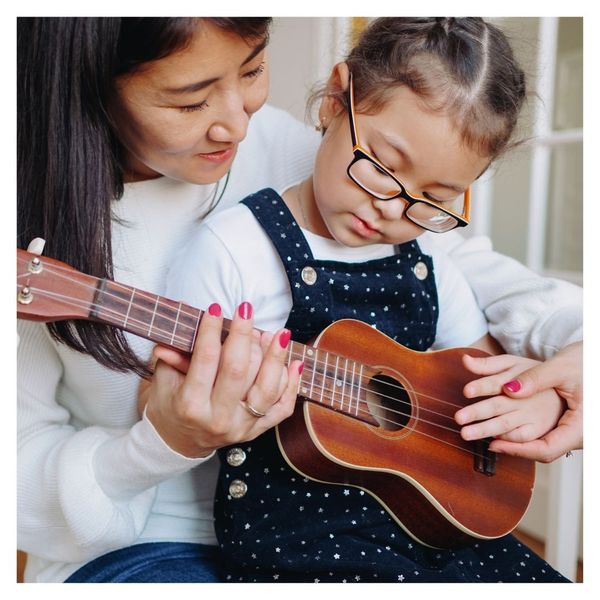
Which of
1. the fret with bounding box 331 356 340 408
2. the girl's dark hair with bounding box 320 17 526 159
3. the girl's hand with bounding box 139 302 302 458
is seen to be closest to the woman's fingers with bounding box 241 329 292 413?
the girl's hand with bounding box 139 302 302 458

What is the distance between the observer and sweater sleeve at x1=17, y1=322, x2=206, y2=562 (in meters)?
0.75

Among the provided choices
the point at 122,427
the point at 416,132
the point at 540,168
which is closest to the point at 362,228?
A: the point at 416,132

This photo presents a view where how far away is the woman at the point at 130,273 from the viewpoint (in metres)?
0.65

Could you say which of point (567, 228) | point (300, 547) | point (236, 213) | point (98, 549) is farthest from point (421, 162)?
point (567, 228)

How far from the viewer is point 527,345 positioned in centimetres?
99

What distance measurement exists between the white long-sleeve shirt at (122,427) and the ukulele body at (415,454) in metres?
0.14

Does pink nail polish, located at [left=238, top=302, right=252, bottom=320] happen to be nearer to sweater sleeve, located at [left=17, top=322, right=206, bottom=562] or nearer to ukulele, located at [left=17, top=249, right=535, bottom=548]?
ukulele, located at [left=17, top=249, right=535, bottom=548]

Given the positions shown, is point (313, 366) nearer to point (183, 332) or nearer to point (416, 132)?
point (183, 332)

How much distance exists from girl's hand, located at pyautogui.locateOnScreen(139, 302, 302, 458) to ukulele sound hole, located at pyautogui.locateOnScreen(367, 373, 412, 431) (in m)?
0.16

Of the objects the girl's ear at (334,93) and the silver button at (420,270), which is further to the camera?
the silver button at (420,270)

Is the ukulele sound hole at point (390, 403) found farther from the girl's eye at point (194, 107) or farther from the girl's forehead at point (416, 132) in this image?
the girl's eye at point (194, 107)

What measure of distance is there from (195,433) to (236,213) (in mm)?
288

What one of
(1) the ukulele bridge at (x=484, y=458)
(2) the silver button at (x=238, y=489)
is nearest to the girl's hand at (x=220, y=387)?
(2) the silver button at (x=238, y=489)
